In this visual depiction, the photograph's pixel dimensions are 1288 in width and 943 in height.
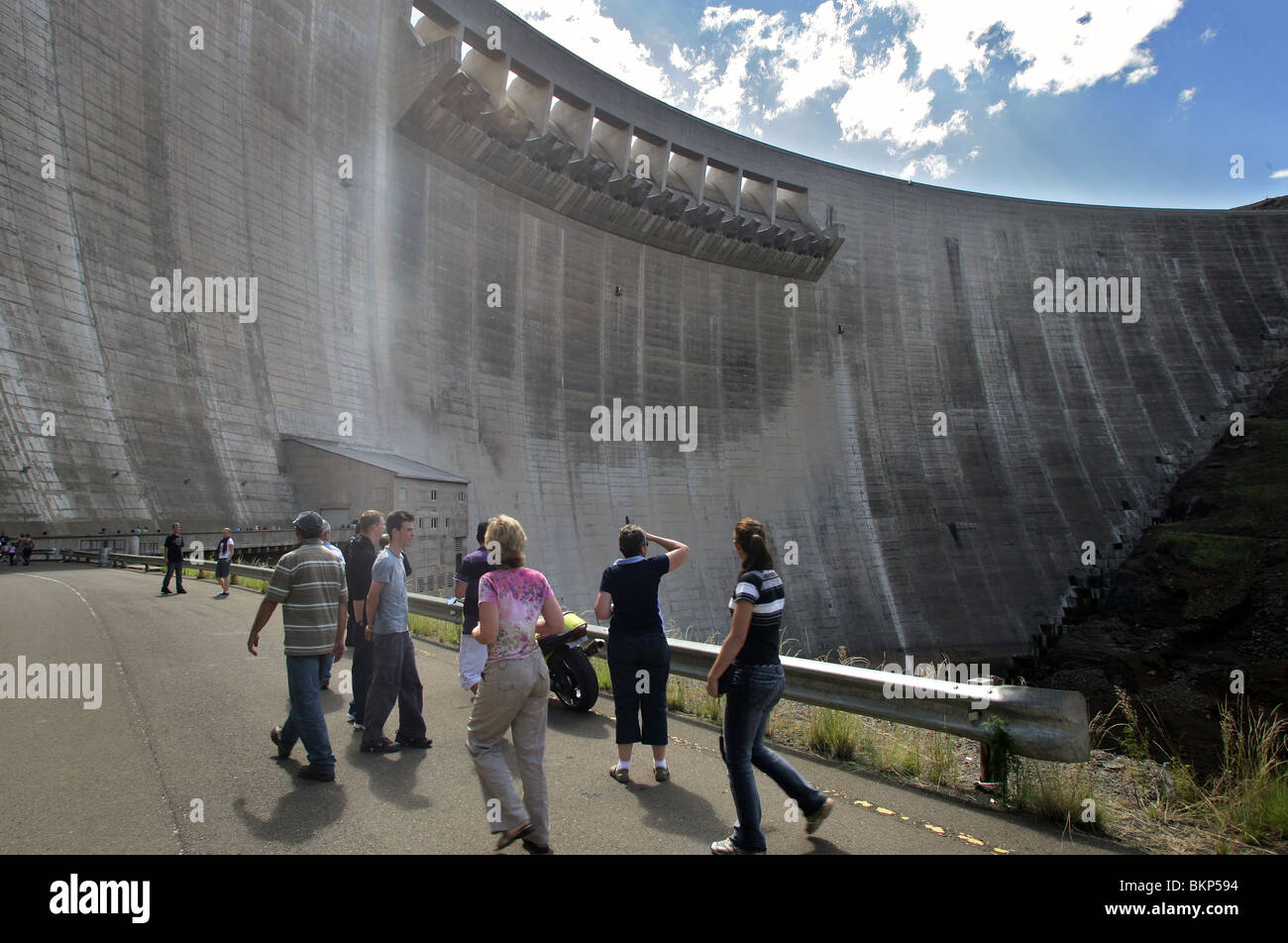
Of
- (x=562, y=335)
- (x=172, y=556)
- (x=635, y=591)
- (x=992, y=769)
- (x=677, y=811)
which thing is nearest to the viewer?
(x=677, y=811)

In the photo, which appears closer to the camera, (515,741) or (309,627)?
(515,741)

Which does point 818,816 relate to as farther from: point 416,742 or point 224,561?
point 224,561

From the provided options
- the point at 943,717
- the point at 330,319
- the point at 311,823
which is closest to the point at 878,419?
the point at 330,319

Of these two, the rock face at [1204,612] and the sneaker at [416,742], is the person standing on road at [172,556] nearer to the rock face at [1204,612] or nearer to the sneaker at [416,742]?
the sneaker at [416,742]

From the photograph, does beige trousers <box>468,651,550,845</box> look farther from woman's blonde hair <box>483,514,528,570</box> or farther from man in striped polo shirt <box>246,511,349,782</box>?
man in striped polo shirt <box>246,511,349,782</box>

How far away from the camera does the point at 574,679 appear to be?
603cm

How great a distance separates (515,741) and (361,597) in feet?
9.26

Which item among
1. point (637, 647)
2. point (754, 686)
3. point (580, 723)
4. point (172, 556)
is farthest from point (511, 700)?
point (172, 556)

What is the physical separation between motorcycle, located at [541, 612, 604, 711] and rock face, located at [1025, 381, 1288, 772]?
44.6ft

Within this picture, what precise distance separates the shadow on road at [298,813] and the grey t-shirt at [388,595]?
3.66 feet

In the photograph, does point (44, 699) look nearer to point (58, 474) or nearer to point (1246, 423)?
point (58, 474)

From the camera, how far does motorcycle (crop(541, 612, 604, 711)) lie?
597 centimetres

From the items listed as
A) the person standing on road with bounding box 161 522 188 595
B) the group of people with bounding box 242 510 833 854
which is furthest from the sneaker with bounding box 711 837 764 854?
the person standing on road with bounding box 161 522 188 595

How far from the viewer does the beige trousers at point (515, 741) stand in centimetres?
314
